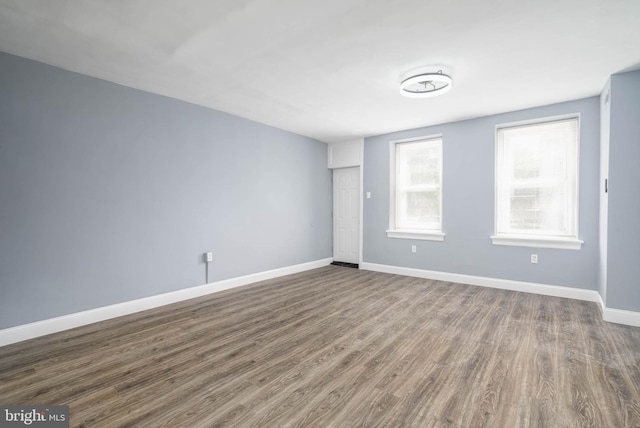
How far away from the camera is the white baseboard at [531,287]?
3043mm

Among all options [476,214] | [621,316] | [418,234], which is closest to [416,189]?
[418,234]

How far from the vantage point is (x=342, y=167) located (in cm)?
618

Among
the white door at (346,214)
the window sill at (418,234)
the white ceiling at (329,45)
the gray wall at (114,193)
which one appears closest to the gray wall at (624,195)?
the white ceiling at (329,45)

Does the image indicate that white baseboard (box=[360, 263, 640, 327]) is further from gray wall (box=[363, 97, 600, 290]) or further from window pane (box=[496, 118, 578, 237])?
window pane (box=[496, 118, 578, 237])

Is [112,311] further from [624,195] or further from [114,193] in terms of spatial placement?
[624,195]

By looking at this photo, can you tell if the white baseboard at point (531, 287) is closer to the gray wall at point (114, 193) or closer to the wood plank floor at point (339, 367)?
the wood plank floor at point (339, 367)

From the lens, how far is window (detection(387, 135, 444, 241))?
5094 mm

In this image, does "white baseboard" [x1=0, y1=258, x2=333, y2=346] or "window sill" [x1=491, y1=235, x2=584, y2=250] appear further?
"window sill" [x1=491, y1=235, x2=584, y2=250]

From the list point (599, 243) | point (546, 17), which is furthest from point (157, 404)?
point (599, 243)

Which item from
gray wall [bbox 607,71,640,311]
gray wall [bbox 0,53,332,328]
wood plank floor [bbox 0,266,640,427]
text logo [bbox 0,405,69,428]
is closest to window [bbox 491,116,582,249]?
gray wall [bbox 607,71,640,311]

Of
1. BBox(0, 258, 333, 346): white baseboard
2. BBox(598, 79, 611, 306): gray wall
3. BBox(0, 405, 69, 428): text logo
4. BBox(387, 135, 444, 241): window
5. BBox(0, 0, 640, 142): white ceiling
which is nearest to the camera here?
BBox(0, 405, 69, 428): text logo

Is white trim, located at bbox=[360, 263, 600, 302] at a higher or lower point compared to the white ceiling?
lower

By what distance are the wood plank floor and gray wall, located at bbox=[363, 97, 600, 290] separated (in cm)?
67

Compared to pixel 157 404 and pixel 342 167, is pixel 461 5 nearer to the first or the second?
pixel 157 404
